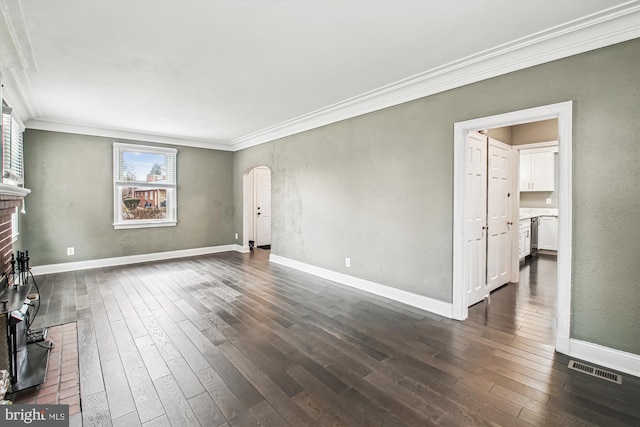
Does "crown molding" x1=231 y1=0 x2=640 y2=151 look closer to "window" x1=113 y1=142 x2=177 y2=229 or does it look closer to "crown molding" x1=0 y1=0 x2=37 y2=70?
"crown molding" x1=0 y1=0 x2=37 y2=70

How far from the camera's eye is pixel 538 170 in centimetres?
689

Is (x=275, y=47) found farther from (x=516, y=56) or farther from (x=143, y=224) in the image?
(x=143, y=224)

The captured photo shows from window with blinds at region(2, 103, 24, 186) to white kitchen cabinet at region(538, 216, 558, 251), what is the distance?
9593 millimetres

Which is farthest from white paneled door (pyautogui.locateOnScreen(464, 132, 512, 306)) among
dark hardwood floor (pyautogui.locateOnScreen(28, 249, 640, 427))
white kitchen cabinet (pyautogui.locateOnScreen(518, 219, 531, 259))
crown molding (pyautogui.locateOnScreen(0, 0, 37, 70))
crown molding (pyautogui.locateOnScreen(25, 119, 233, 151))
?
crown molding (pyautogui.locateOnScreen(25, 119, 233, 151))

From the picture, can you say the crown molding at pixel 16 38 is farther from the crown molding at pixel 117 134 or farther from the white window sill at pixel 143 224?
the white window sill at pixel 143 224

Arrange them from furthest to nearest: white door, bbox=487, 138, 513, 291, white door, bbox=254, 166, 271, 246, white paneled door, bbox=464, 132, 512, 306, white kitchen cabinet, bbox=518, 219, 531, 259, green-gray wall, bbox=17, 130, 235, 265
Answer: white door, bbox=254, 166, 271, 246, white kitchen cabinet, bbox=518, 219, 531, 259, green-gray wall, bbox=17, 130, 235, 265, white door, bbox=487, 138, 513, 291, white paneled door, bbox=464, 132, 512, 306

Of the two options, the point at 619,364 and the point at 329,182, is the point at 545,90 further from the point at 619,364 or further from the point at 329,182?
the point at 329,182

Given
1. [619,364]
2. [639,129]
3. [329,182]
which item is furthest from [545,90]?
[329,182]

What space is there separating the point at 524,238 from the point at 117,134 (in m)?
8.63

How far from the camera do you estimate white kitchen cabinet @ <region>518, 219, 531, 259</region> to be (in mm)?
5918

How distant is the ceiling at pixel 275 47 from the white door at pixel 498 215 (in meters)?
1.55

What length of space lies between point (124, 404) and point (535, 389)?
2821mm

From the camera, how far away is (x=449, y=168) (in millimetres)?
3320

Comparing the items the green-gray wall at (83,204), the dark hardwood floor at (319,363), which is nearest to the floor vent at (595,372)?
the dark hardwood floor at (319,363)
